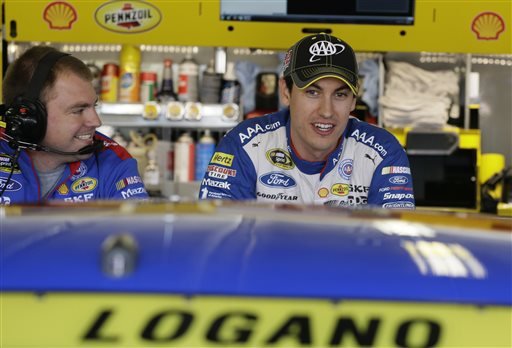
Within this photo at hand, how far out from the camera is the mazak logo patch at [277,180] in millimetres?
2641

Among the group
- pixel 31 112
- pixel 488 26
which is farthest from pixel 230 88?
pixel 31 112

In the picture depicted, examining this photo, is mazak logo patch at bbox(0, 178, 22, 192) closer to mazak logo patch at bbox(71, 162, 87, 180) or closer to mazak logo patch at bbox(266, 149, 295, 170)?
mazak logo patch at bbox(71, 162, 87, 180)

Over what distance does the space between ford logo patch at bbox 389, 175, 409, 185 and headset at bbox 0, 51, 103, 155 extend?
3.24 ft

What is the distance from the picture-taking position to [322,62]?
103 inches

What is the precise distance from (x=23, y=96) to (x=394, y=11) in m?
2.53

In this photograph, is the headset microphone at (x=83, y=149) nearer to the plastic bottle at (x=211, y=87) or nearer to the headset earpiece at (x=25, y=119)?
the headset earpiece at (x=25, y=119)

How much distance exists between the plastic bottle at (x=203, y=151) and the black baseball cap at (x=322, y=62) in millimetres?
2770

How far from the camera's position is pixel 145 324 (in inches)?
31.8

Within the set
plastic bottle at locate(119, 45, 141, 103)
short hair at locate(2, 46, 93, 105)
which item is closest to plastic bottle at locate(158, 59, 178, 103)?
plastic bottle at locate(119, 45, 141, 103)

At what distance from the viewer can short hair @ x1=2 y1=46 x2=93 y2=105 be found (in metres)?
2.38

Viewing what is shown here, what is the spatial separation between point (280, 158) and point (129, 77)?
3.00m

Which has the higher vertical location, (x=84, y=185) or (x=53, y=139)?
(x=53, y=139)

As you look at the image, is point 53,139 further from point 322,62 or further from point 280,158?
point 322,62

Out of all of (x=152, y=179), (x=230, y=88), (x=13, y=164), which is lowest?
(x=152, y=179)
